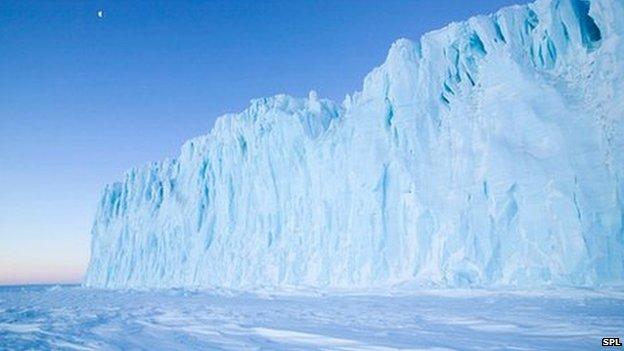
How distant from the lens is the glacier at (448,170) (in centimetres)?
1642

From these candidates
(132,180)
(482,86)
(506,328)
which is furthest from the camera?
(132,180)

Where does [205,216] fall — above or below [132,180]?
below

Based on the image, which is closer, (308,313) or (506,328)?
(506,328)

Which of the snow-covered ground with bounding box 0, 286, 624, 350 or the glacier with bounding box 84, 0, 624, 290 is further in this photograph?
the glacier with bounding box 84, 0, 624, 290

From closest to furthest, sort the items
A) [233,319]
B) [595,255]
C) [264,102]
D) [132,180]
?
1. [233,319]
2. [595,255]
3. [264,102]
4. [132,180]

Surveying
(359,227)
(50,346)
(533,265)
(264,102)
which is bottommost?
(50,346)

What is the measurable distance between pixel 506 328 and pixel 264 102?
83.6 ft

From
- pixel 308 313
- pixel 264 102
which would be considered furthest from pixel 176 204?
pixel 308 313

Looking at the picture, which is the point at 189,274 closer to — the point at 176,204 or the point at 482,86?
the point at 176,204

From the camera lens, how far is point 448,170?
1994 cm

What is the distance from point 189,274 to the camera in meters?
32.0

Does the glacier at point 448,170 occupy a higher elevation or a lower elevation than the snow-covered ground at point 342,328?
higher

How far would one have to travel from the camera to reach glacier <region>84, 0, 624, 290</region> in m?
16.4

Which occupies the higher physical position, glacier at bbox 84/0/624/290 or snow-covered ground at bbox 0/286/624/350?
glacier at bbox 84/0/624/290
